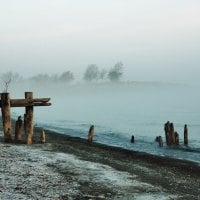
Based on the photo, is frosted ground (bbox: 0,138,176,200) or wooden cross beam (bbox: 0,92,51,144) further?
wooden cross beam (bbox: 0,92,51,144)

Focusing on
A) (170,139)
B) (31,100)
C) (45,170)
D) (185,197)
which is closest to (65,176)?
(45,170)

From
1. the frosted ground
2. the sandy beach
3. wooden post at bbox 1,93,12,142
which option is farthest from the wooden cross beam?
the frosted ground

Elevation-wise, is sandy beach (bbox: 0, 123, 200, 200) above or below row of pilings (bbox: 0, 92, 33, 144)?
below

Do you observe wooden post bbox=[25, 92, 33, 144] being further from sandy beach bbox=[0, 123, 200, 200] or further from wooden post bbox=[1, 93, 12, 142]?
sandy beach bbox=[0, 123, 200, 200]

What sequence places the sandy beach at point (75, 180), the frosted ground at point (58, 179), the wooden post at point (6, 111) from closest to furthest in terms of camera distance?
the frosted ground at point (58, 179), the sandy beach at point (75, 180), the wooden post at point (6, 111)

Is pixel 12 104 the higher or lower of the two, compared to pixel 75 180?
higher

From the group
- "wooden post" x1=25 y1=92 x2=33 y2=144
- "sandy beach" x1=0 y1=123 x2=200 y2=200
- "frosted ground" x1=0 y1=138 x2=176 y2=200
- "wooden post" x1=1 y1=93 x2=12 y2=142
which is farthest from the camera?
"wooden post" x1=25 y1=92 x2=33 y2=144

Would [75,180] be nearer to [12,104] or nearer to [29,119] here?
[29,119]

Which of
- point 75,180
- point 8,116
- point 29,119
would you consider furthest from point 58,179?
point 29,119

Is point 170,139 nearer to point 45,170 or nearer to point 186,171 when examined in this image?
point 186,171

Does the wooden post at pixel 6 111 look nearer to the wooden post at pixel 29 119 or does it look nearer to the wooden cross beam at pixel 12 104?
the wooden cross beam at pixel 12 104

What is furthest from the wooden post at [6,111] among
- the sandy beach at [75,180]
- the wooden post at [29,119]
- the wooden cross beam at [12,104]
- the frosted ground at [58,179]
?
the frosted ground at [58,179]

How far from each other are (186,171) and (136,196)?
34.5 feet

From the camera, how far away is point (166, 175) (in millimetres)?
20484
